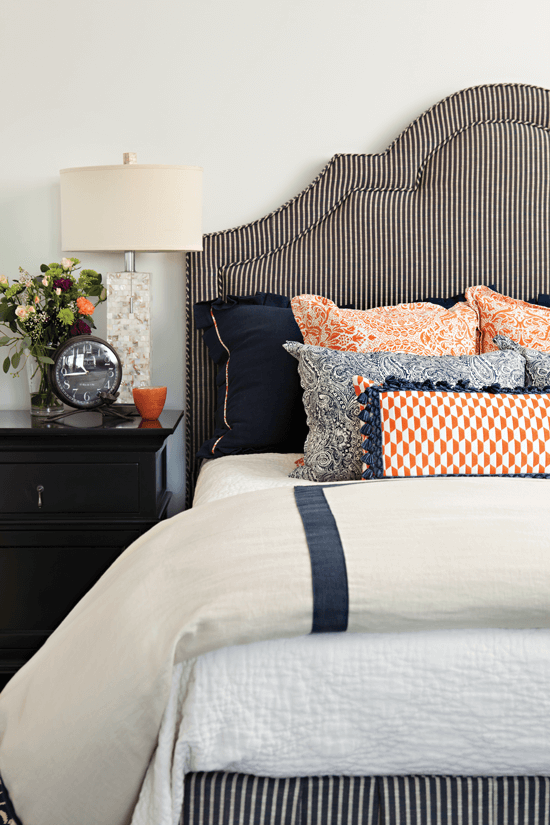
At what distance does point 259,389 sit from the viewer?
6.84ft

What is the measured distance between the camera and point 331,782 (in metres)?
0.99

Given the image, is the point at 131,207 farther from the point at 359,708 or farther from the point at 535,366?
the point at 359,708

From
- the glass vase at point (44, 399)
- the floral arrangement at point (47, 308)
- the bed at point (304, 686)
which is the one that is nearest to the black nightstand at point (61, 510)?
the glass vase at point (44, 399)

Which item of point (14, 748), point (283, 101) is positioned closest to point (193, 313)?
point (283, 101)

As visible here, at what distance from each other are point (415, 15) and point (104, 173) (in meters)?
1.26

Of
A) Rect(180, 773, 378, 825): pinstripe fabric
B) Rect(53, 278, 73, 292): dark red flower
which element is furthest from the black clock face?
Rect(180, 773, 378, 825): pinstripe fabric

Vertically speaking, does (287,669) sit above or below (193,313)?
below

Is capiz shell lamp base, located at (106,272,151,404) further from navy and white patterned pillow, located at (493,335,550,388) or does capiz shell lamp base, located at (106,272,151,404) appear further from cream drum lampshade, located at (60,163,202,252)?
navy and white patterned pillow, located at (493,335,550,388)

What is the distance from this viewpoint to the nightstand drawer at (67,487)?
1979mm

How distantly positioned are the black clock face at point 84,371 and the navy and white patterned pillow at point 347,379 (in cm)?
65

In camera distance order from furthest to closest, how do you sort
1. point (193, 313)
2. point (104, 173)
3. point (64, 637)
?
point (193, 313)
point (104, 173)
point (64, 637)

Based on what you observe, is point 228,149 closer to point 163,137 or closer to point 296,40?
point 163,137

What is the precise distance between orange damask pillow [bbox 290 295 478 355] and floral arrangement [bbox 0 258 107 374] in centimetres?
71

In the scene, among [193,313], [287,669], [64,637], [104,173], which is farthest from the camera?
[193,313]
